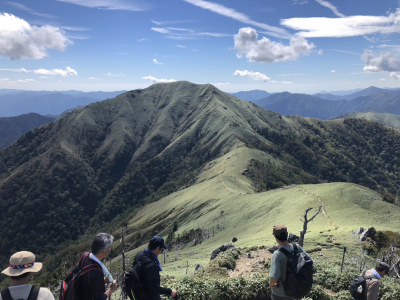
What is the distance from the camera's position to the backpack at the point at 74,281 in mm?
7000

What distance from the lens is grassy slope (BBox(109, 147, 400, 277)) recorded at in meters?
41.8

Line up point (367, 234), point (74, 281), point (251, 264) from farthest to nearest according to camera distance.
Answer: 1. point (367, 234)
2. point (251, 264)
3. point (74, 281)

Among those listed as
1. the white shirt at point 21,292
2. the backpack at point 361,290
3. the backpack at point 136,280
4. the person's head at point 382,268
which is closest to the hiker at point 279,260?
the backpack at point 361,290

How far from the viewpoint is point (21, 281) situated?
6.30 metres

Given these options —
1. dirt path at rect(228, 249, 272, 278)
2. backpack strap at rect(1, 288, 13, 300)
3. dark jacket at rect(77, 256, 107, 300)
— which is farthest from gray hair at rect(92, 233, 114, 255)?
dirt path at rect(228, 249, 272, 278)

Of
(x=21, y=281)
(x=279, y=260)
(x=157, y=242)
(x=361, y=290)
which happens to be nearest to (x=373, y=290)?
(x=361, y=290)

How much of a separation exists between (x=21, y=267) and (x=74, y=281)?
142 cm

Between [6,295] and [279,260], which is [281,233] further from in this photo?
[6,295]

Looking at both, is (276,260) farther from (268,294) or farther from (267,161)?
(267,161)

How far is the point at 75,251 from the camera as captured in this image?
174375mm

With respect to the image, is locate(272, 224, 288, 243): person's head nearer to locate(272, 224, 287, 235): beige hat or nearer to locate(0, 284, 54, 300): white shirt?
locate(272, 224, 287, 235): beige hat

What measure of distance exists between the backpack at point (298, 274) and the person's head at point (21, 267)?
300 inches

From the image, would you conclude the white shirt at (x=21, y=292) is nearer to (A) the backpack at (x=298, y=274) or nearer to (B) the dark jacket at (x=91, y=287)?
(B) the dark jacket at (x=91, y=287)

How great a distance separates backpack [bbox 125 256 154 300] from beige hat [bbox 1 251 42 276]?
2872mm
